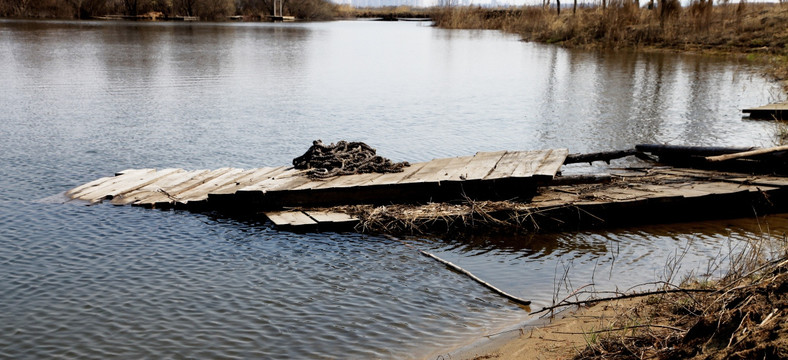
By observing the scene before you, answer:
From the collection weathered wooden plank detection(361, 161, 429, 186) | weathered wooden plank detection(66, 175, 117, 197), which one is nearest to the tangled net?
weathered wooden plank detection(361, 161, 429, 186)

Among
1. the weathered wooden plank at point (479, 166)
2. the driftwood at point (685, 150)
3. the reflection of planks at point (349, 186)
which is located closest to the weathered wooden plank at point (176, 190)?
the reflection of planks at point (349, 186)

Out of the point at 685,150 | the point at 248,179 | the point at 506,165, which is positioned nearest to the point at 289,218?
the point at 248,179

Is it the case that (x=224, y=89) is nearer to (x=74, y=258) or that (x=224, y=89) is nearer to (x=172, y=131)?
(x=172, y=131)

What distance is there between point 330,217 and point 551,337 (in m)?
3.49

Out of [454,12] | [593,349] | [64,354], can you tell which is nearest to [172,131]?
[64,354]

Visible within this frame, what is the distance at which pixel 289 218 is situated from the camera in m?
8.16

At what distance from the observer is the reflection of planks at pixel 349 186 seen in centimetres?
842

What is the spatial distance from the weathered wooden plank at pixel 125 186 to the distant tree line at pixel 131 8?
64.9 m

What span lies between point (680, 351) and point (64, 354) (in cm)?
421

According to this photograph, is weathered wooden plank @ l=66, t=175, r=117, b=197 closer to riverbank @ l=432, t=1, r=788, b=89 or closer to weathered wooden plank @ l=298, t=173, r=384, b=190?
weathered wooden plank @ l=298, t=173, r=384, b=190

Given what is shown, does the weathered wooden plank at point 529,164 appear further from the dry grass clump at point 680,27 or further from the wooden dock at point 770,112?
the dry grass clump at point 680,27

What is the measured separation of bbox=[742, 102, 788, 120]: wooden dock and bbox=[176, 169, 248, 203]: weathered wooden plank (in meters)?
11.0

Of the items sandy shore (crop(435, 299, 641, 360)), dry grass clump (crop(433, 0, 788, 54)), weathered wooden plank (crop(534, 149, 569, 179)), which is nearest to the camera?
sandy shore (crop(435, 299, 641, 360))

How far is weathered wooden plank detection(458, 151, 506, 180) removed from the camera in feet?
28.0
